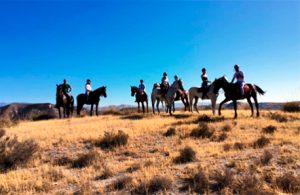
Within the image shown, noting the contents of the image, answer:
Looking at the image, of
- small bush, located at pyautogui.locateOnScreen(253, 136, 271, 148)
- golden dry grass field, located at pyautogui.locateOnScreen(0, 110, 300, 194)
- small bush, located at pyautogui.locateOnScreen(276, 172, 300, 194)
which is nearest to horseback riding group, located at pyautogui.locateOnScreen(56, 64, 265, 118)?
golden dry grass field, located at pyautogui.locateOnScreen(0, 110, 300, 194)

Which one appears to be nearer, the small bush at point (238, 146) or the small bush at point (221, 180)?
the small bush at point (221, 180)

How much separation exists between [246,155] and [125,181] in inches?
177

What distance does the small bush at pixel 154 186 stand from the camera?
7828mm

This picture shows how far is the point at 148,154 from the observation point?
12070 mm

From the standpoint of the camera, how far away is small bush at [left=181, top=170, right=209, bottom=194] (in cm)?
773

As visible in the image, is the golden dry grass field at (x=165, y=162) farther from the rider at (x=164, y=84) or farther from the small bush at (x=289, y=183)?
the rider at (x=164, y=84)

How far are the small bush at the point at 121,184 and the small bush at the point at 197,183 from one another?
1.41 m

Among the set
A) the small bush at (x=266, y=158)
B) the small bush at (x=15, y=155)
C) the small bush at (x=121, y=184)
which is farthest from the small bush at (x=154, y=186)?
the small bush at (x=15, y=155)

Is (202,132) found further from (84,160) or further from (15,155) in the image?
(15,155)

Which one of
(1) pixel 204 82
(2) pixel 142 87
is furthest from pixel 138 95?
(1) pixel 204 82

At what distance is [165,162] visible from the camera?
10.4 meters

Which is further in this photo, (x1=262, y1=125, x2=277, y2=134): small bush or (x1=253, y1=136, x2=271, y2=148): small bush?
(x1=262, y1=125, x2=277, y2=134): small bush

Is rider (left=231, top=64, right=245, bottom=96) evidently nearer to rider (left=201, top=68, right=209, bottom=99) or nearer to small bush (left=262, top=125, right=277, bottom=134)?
rider (left=201, top=68, right=209, bottom=99)

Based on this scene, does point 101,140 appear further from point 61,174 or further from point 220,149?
point 220,149
